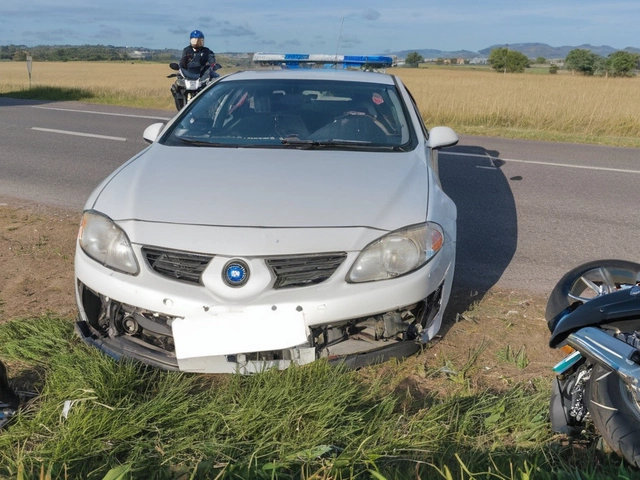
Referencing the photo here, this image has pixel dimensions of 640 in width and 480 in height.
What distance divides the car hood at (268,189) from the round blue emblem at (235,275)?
0.80 feet

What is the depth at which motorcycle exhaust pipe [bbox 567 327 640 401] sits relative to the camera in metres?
2.19

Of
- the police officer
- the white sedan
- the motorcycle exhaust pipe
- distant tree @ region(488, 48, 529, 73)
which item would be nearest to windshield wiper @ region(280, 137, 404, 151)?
the white sedan

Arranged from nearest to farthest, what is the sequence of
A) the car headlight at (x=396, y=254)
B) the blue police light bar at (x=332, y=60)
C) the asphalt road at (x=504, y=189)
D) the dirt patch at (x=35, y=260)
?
the car headlight at (x=396, y=254)
the dirt patch at (x=35, y=260)
the asphalt road at (x=504, y=189)
the blue police light bar at (x=332, y=60)

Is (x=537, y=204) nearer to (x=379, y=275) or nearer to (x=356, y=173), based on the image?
(x=356, y=173)

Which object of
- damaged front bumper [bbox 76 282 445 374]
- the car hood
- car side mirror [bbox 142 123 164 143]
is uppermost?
car side mirror [bbox 142 123 164 143]

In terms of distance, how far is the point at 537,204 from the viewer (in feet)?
23.4

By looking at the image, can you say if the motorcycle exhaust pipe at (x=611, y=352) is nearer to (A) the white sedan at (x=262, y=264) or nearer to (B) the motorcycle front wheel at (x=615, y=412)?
(B) the motorcycle front wheel at (x=615, y=412)

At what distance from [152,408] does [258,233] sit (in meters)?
0.86

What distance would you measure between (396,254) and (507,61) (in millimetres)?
71230

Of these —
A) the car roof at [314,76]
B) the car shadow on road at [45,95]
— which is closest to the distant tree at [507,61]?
the car shadow on road at [45,95]

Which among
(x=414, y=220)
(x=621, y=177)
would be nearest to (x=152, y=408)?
(x=414, y=220)

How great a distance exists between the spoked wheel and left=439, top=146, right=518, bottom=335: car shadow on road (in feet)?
2.57

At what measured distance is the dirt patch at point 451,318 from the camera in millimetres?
3361

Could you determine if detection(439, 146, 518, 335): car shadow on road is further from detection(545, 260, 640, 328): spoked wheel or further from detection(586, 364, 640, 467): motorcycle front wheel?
detection(586, 364, 640, 467): motorcycle front wheel
